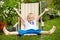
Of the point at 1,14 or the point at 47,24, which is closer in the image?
the point at 1,14

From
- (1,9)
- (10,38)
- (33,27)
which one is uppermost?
(1,9)

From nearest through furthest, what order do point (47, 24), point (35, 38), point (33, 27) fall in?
1. point (33, 27)
2. point (35, 38)
3. point (47, 24)

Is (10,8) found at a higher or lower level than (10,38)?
higher

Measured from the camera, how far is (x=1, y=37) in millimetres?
6238

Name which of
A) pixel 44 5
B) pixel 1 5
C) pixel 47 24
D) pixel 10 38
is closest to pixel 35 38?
pixel 10 38

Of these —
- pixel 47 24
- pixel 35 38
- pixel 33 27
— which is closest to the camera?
pixel 33 27

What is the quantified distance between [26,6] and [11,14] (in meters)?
0.47

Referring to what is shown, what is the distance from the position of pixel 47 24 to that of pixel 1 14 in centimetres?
295

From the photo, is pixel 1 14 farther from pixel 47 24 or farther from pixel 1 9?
pixel 47 24

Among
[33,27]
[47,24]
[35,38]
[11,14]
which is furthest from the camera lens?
[47,24]

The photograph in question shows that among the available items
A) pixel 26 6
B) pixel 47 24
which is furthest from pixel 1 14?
pixel 47 24

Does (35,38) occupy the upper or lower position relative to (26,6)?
lower

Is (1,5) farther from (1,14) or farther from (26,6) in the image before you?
(26,6)

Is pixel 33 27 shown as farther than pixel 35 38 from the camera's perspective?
No
